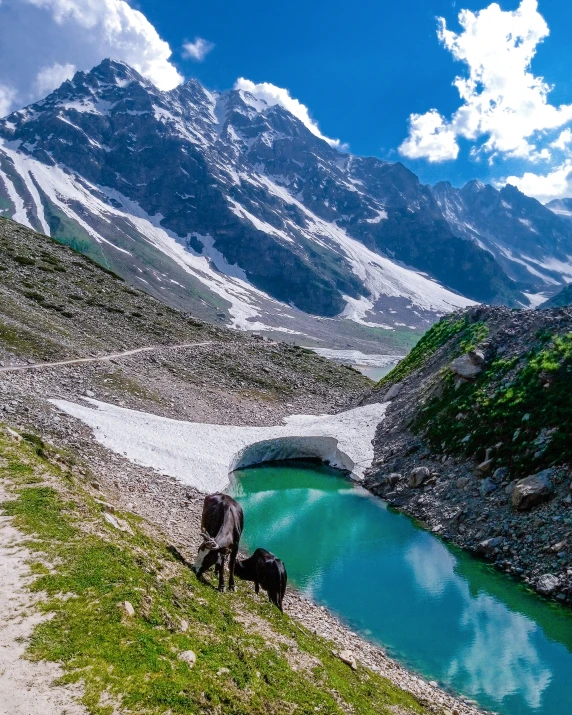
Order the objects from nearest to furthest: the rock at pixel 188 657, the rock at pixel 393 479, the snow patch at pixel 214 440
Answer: the rock at pixel 188 657
the snow patch at pixel 214 440
the rock at pixel 393 479

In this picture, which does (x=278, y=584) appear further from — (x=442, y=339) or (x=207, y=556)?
(x=442, y=339)

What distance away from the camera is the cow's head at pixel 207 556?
1622cm

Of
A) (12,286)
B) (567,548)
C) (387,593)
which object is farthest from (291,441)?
(12,286)

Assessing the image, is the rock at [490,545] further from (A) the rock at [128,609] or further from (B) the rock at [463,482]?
(A) the rock at [128,609]

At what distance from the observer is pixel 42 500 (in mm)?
16766

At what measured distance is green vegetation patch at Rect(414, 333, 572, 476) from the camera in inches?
1184

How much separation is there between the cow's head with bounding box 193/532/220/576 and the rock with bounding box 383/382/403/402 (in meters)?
42.1

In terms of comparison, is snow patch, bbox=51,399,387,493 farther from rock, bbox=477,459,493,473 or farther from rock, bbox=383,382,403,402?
rock, bbox=477,459,493,473

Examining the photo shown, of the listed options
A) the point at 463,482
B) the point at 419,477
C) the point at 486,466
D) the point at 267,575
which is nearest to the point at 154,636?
the point at 267,575

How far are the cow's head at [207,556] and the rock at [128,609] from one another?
15.4 feet

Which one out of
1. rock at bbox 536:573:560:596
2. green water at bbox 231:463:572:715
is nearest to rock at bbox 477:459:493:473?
green water at bbox 231:463:572:715

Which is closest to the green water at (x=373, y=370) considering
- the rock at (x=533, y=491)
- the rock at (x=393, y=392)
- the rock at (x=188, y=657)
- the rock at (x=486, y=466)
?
the rock at (x=393, y=392)

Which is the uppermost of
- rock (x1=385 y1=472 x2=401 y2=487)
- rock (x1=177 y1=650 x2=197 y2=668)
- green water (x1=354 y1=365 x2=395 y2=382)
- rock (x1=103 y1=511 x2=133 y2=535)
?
green water (x1=354 y1=365 x2=395 y2=382)

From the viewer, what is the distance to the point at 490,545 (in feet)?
88.2
